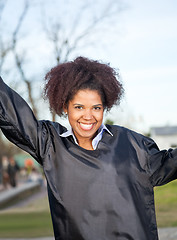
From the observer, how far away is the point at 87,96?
296 cm

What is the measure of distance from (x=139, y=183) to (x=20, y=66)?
42.9 ft

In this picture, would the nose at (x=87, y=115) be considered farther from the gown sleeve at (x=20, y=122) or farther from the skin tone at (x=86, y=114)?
the gown sleeve at (x=20, y=122)

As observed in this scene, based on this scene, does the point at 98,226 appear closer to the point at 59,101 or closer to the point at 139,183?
the point at 139,183

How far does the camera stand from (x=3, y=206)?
1552 cm

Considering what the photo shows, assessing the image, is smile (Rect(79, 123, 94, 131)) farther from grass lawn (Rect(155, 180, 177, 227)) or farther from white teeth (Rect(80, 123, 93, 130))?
grass lawn (Rect(155, 180, 177, 227))

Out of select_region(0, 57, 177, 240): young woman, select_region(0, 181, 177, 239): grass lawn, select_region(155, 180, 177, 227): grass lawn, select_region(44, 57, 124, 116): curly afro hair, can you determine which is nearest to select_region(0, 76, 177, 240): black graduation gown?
select_region(0, 57, 177, 240): young woman

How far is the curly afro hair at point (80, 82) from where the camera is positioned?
9.82 feet

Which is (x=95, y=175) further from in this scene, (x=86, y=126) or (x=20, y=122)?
(x=20, y=122)

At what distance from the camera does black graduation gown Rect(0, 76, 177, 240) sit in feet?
9.06

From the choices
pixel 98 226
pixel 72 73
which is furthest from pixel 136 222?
Result: pixel 72 73

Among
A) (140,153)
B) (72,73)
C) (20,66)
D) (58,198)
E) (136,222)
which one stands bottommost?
(136,222)

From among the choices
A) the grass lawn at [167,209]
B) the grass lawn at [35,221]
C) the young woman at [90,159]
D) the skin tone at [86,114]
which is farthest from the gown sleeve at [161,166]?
the grass lawn at [167,209]

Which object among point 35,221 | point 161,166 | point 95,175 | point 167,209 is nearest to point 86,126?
point 95,175

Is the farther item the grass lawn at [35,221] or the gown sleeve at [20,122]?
the grass lawn at [35,221]
